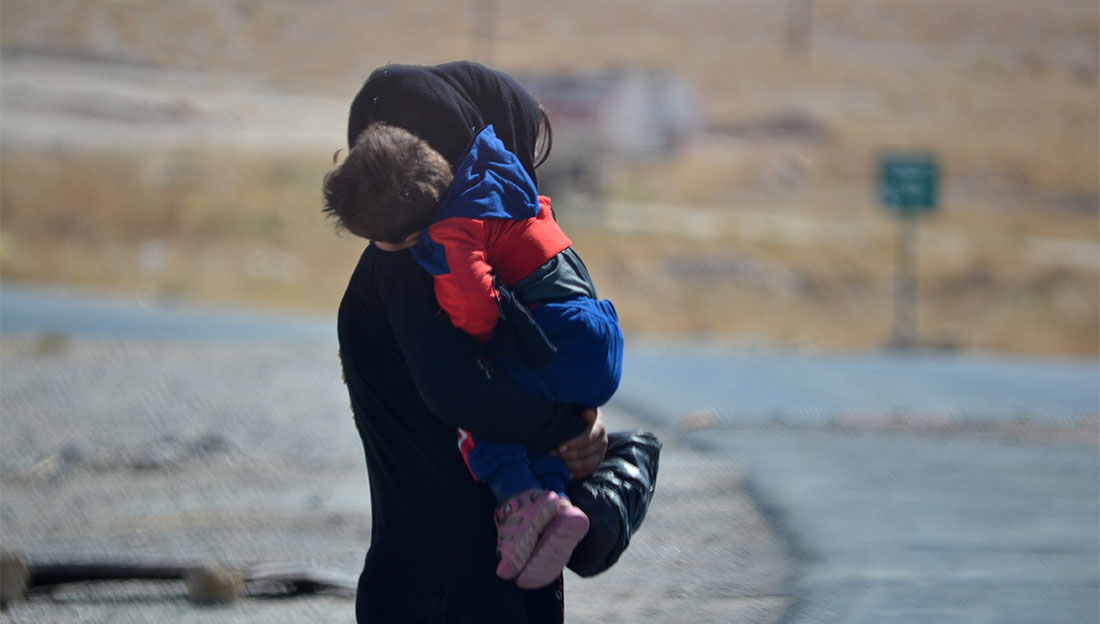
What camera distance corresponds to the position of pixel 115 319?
16109 millimetres

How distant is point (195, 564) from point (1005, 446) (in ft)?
17.5

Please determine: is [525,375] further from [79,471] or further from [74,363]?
[74,363]

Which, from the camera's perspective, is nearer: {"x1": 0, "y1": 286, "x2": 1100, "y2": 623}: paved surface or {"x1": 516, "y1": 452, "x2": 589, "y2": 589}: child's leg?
{"x1": 516, "y1": 452, "x2": 589, "y2": 589}: child's leg

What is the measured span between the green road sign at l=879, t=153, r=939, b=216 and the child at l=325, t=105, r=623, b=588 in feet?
55.2

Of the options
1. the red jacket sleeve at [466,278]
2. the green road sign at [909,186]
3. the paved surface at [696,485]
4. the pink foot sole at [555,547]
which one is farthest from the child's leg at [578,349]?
the green road sign at [909,186]

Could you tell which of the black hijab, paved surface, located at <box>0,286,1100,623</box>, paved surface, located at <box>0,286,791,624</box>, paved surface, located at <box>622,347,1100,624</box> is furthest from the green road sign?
the black hijab

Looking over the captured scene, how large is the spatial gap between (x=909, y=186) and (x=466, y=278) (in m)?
17.3

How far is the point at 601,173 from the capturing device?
4606 centimetres

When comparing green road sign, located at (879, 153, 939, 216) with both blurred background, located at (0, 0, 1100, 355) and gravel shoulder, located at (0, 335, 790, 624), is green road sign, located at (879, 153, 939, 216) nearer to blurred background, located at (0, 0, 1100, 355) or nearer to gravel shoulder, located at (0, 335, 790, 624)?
blurred background, located at (0, 0, 1100, 355)

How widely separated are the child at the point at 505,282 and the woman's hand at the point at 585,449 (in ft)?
0.13

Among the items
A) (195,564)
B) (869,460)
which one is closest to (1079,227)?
(869,460)

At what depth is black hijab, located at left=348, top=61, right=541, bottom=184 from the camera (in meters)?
2.83

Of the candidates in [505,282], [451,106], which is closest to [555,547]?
[505,282]

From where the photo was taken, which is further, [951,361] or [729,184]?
[729,184]
